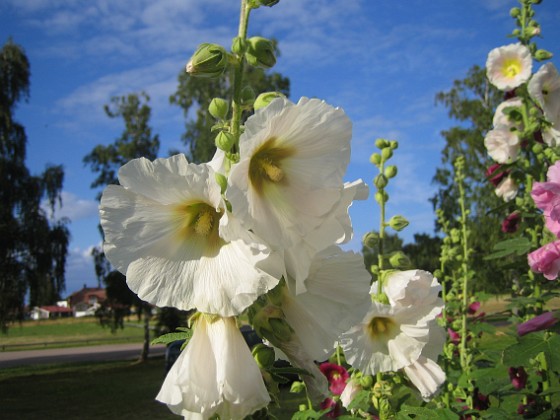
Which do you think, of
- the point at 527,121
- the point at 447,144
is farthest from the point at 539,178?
the point at 447,144

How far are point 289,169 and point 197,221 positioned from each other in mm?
198

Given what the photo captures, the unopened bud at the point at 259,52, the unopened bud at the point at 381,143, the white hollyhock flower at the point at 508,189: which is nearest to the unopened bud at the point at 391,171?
the unopened bud at the point at 381,143

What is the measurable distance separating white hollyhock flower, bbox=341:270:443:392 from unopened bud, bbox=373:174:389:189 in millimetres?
554

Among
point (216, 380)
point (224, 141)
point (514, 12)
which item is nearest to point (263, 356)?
point (216, 380)

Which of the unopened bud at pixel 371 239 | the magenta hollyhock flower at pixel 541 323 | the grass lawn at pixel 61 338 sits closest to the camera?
the magenta hollyhock flower at pixel 541 323

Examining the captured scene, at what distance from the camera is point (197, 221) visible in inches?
37.1

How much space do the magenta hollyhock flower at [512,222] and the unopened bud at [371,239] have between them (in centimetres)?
126

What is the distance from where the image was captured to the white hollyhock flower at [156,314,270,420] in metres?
0.83

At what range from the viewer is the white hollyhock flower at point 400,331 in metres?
1.66

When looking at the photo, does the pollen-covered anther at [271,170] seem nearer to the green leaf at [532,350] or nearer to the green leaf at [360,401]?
the green leaf at [360,401]

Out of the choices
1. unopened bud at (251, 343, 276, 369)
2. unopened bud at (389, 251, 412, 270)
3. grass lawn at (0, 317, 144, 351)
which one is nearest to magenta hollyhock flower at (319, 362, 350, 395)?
unopened bud at (389, 251, 412, 270)

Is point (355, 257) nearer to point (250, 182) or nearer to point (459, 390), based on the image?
point (250, 182)

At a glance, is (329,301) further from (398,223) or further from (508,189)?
(508,189)

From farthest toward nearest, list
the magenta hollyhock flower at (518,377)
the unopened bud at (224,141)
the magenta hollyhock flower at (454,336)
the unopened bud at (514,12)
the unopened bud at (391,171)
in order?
the magenta hollyhock flower at (454,336), the unopened bud at (514,12), the magenta hollyhock flower at (518,377), the unopened bud at (391,171), the unopened bud at (224,141)
